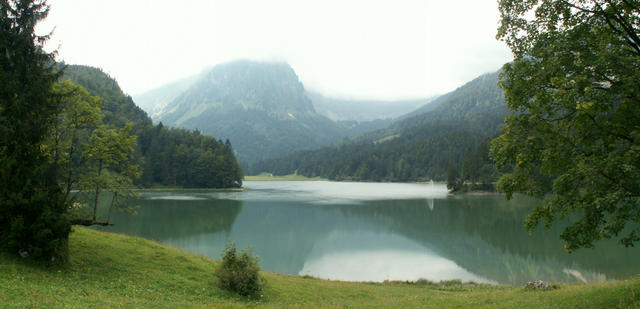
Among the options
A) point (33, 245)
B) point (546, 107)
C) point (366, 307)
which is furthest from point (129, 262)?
point (546, 107)

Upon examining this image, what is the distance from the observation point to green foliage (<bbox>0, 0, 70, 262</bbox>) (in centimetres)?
1341

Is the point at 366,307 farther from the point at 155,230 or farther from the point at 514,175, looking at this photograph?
the point at 155,230

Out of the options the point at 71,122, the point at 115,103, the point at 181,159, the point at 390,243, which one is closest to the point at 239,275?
the point at 71,122

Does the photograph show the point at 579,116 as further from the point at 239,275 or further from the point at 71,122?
the point at 71,122

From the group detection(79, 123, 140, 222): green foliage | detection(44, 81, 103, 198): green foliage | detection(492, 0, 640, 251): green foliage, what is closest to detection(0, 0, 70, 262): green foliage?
detection(44, 81, 103, 198): green foliage

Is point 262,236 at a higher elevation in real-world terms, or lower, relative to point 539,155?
lower

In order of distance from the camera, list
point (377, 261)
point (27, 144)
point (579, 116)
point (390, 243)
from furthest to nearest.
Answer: point (390, 243) → point (377, 261) → point (27, 144) → point (579, 116)

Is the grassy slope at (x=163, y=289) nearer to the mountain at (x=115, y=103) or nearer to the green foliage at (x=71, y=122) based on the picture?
the green foliage at (x=71, y=122)

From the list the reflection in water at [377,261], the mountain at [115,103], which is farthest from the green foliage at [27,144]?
the mountain at [115,103]

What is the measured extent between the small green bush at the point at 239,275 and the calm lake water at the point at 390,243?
13310mm

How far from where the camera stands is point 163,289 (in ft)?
48.1

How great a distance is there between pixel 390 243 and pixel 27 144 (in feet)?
118

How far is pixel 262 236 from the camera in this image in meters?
43.7

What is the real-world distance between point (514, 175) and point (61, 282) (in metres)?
16.6
